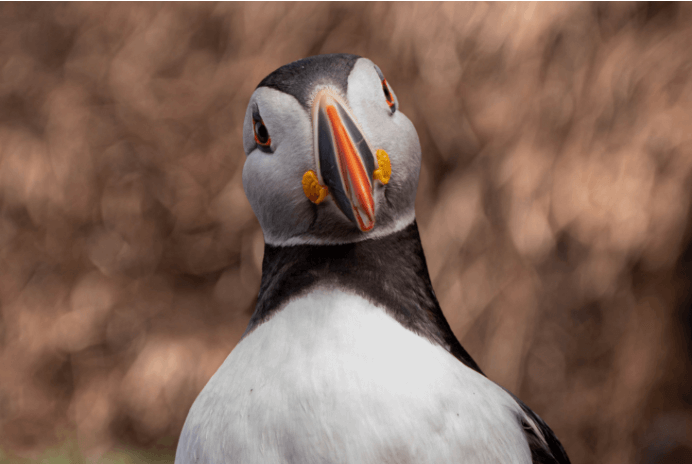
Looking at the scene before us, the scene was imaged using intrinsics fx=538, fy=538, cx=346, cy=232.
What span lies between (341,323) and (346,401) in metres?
0.12

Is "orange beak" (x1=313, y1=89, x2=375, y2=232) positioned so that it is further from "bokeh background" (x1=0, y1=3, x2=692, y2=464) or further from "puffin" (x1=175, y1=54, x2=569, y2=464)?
"bokeh background" (x1=0, y1=3, x2=692, y2=464)

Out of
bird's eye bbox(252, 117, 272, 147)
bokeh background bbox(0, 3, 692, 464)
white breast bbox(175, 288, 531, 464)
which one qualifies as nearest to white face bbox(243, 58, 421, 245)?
bird's eye bbox(252, 117, 272, 147)

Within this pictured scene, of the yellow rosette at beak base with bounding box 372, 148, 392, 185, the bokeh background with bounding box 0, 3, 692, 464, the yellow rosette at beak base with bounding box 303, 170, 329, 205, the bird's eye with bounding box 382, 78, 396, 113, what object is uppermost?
the bird's eye with bounding box 382, 78, 396, 113

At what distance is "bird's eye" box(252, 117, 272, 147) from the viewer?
967mm

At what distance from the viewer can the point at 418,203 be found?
242 cm

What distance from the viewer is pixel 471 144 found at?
2375 millimetres

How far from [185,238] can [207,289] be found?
0.26 meters

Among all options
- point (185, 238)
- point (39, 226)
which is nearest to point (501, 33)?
point (185, 238)

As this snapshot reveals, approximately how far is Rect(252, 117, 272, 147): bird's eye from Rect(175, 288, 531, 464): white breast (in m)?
0.29

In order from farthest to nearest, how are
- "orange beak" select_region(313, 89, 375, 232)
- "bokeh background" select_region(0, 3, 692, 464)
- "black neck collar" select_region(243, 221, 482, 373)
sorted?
A: 1. "bokeh background" select_region(0, 3, 692, 464)
2. "black neck collar" select_region(243, 221, 482, 373)
3. "orange beak" select_region(313, 89, 375, 232)

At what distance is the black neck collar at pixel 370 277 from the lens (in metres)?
0.94

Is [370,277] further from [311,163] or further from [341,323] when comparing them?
[311,163]

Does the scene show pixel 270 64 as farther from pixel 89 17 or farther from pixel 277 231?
pixel 277 231

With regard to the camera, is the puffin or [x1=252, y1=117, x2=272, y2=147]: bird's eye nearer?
the puffin
